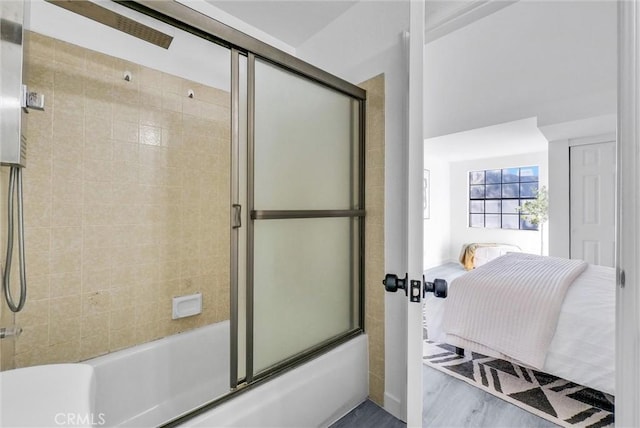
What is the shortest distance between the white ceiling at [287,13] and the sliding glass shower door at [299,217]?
64cm

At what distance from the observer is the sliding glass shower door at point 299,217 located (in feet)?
4.40

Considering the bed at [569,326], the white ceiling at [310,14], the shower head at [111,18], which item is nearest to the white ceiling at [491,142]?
the bed at [569,326]

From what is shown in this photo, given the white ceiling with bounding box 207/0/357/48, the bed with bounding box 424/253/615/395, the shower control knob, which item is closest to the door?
the white ceiling with bounding box 207/0/357/48

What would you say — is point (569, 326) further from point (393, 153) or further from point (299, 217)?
point (299, 217)

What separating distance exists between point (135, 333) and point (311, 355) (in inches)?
41.9

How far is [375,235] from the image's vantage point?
5.81 ft

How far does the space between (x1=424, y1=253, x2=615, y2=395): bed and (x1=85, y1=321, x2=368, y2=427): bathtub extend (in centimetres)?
96

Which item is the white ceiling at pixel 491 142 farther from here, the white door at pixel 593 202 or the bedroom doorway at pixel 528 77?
the white door at pixel 593 202

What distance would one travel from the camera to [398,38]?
1638 millimetres

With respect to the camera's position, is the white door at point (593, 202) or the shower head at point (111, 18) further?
the white door at point (593, 202)

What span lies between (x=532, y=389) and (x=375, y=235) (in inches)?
57.8

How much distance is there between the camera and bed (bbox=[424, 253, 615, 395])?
1694 mm

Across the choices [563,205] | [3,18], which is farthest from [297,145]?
[563,205]

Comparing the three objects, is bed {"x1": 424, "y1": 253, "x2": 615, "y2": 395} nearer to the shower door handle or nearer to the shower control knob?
the shower door handle
